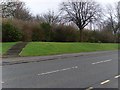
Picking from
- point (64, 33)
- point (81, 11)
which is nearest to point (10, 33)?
point (64, 33)

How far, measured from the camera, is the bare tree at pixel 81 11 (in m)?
83.0

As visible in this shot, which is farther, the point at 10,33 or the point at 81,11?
the point at 81,11

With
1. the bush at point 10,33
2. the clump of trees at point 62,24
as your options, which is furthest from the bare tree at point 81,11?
the bush at point 10,33

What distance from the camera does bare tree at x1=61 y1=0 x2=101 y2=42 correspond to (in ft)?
272

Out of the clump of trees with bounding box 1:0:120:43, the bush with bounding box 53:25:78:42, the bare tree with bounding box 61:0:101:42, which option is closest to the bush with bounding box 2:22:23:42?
the clump of trees with bounding box 1:0:120:43

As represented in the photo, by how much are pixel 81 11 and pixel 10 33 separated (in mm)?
39794

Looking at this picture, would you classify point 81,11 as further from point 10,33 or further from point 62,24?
point 10,33

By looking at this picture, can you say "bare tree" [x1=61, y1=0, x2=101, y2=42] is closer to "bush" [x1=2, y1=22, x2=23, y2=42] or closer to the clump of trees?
the clump of trees

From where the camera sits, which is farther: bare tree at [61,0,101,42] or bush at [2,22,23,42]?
→ bare tree at [61,0,101,42]

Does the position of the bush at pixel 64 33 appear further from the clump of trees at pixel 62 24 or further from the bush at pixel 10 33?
the bush at pixel 10 33

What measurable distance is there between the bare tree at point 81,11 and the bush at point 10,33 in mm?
35124

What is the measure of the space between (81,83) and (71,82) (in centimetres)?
43

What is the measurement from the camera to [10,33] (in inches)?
1858

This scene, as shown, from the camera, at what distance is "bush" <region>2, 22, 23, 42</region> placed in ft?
154
